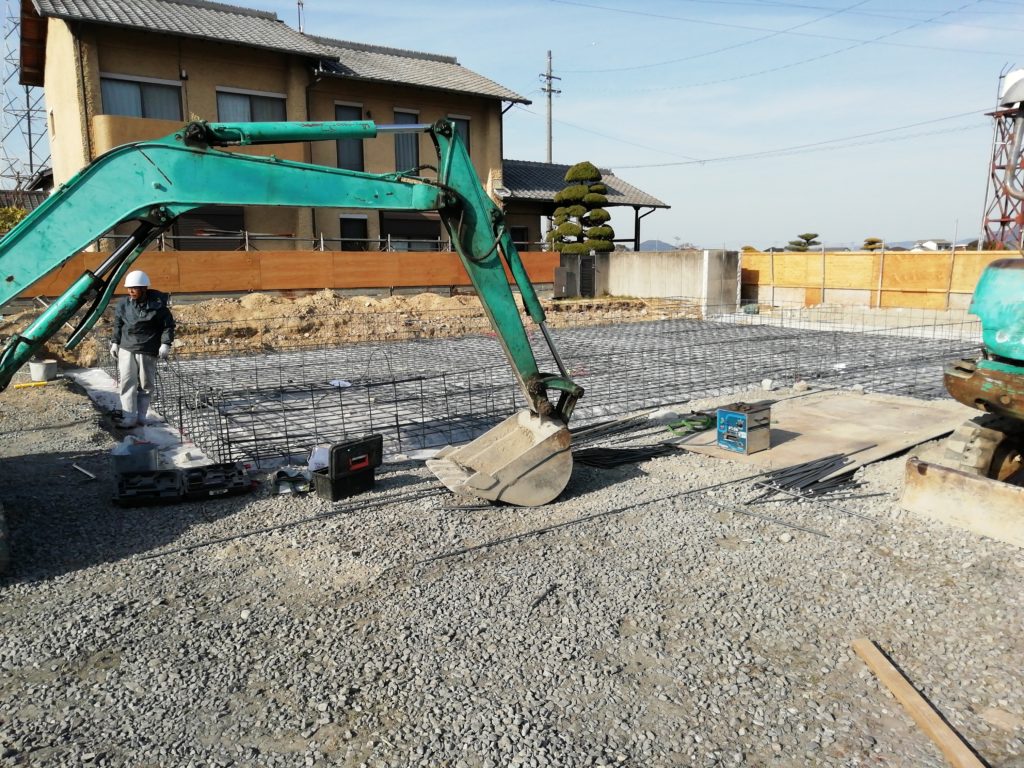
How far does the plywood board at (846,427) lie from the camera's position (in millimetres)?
7016

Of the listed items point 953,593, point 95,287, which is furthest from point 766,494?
point 95,287

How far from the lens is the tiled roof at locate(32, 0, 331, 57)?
56.6 feet

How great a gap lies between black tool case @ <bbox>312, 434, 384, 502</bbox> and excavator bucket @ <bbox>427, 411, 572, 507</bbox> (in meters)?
0.52

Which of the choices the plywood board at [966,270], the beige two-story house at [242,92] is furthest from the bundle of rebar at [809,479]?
the plywood board at [966,270]

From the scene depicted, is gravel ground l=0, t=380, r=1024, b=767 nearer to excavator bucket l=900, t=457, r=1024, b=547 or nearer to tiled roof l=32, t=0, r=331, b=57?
excavator bucket l=900, t=457, r=1024, b=547

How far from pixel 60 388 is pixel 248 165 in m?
7.12

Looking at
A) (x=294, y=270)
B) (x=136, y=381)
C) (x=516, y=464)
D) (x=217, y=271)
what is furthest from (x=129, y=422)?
(x=294, y=270)

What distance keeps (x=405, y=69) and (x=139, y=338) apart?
60.9ft

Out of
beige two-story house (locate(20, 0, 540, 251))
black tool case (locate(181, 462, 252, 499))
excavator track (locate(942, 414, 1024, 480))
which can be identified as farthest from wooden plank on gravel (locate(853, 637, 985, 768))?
beige two-story house (locate(20, 0, 540, 251))

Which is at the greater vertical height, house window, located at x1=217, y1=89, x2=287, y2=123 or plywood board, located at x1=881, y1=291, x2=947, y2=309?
house window, located at x1=217, y1=89, x2=287, y2=123

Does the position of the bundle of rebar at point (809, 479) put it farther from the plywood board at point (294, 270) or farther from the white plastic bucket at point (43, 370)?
the plywood board at point (294, 270)

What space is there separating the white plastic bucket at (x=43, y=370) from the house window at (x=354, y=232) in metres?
11.9

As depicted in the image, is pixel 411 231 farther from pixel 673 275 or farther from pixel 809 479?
pixel 809 479

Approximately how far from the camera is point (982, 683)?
3449mm
